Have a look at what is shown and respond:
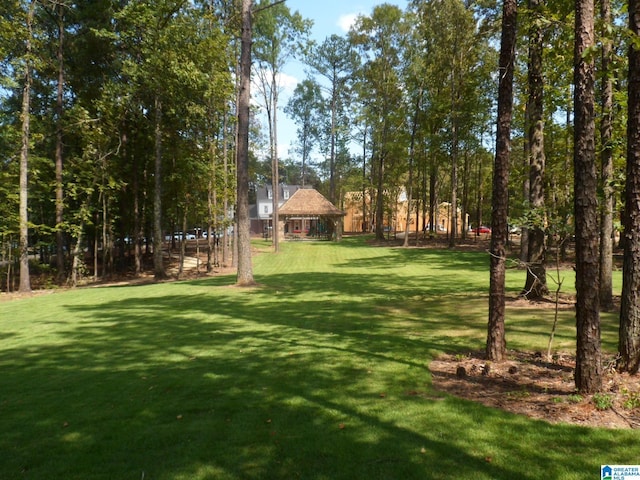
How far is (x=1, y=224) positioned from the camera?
21078mm

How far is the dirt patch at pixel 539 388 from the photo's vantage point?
4.25 meters

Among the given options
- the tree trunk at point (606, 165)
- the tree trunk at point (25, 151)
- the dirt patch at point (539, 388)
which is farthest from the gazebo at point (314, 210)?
the dirt patch at point (539, 388)

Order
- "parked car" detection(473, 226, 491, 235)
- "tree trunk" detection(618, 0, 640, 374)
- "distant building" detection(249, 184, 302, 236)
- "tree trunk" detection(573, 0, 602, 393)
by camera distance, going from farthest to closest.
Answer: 1. "distant building" detection(249, 184, 302, 236)
2. "parked car" detection(473, 226, 491, 235)
3. "tree trunk" detection(618, 0, 640, 374)
4. "tree trunk" detection(573, 0, 602, 393)

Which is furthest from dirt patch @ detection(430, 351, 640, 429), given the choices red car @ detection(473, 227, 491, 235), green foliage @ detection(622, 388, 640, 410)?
red car @ detection(473, 227, 491, 235)

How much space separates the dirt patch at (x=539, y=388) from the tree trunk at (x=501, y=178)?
44cm

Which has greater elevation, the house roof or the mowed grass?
the house roof

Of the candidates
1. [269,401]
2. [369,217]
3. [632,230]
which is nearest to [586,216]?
[632,230]

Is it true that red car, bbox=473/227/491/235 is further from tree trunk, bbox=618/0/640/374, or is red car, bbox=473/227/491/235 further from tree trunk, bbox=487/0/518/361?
tree trunk, bbox=618/0/640/374

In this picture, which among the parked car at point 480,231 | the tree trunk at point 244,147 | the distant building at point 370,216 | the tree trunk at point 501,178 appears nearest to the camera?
the tree trunk at point 501,178

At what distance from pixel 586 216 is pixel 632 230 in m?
0.95

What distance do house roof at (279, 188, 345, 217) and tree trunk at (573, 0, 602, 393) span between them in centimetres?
3802

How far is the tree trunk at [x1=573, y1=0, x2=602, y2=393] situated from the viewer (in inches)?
177

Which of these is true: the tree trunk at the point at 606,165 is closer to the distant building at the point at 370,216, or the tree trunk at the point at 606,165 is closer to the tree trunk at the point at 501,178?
the tree trunk at the point at 501,178

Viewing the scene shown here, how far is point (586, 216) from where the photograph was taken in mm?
4512
